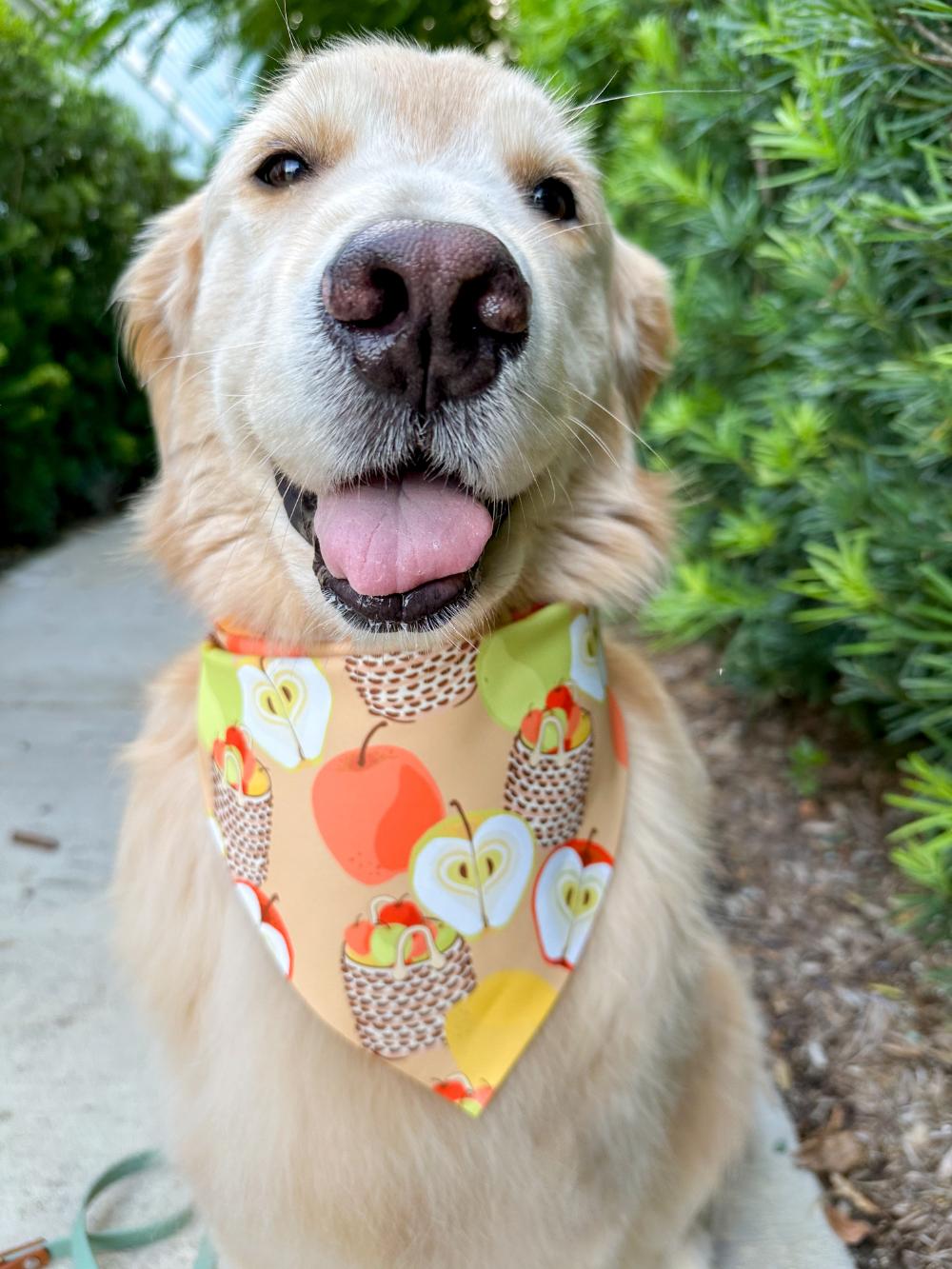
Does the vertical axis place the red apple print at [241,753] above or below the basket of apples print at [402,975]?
above

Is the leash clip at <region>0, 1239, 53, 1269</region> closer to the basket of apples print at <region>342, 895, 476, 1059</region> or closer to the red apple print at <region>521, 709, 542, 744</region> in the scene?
the basket of apples print at <region>342, 895, 476, 1059</region>

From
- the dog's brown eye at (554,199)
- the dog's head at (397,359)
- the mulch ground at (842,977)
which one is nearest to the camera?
the dog's head at (397,359)

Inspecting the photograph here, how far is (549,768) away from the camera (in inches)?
67.8

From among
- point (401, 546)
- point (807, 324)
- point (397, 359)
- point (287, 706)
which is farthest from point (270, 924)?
point (807, 324)

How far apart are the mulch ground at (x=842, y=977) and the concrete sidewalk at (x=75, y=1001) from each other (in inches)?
5.0

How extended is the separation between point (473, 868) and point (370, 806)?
0.73ft

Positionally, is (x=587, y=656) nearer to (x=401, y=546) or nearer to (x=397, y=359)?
(x=401, y=546)

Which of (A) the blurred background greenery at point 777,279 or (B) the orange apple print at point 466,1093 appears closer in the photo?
(B) the orange apple print at point 466,1093

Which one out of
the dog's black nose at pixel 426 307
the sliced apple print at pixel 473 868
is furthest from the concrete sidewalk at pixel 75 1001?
the dog's black nose at pixel 426 307

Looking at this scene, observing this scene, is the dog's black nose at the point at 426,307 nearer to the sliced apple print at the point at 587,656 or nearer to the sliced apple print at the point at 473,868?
the sliced apple print at the point at 587,656

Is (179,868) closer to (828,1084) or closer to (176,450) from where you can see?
(176,450)

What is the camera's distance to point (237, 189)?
176cm

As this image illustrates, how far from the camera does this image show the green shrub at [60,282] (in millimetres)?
5504

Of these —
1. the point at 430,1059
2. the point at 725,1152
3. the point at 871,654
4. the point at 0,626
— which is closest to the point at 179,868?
the point at 430,1059
